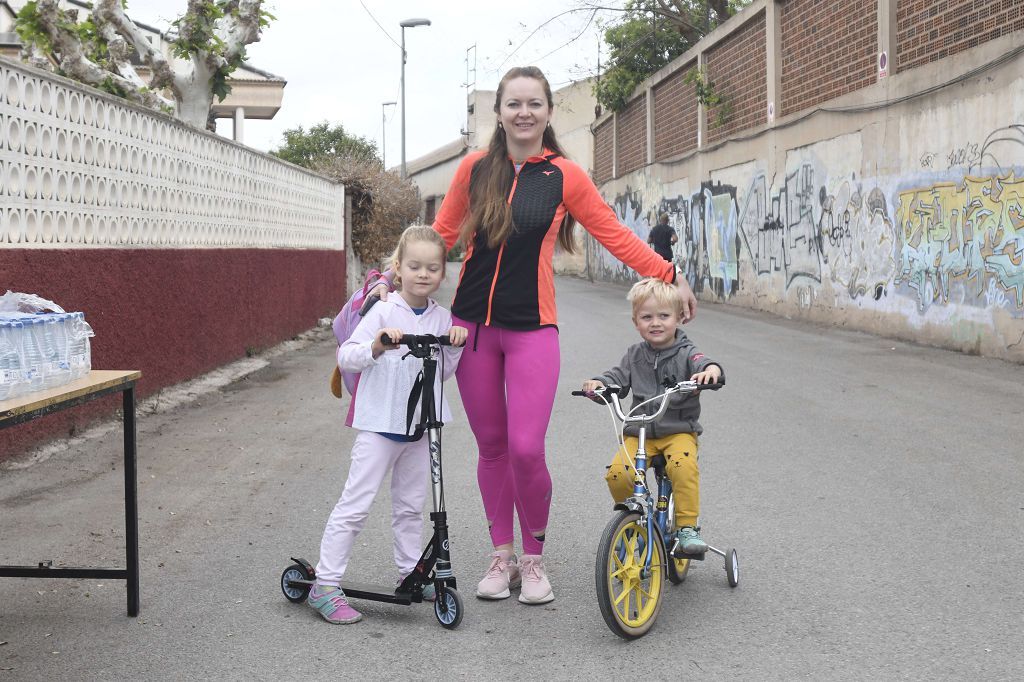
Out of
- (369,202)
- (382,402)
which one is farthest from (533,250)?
(369,202)

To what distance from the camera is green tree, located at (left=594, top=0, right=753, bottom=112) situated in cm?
2809

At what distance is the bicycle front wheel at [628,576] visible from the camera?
3926mm

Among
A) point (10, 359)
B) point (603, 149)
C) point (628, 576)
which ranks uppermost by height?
point (603, 149)

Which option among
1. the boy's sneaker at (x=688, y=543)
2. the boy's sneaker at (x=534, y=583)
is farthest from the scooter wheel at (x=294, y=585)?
the boy's sneaker at (x=688, y=543)

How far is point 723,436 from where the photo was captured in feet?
26.4

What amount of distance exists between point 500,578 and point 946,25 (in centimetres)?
1188

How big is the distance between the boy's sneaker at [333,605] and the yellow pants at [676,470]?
1125mm

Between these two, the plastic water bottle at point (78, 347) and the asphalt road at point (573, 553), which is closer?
the asphalt road at point (573, 553)

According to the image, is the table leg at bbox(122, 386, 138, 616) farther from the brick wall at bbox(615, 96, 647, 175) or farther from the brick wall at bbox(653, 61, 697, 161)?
the brick wall at bbox(615, 96, 647, 175)

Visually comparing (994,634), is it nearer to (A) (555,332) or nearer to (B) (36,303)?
(A) (555,332)

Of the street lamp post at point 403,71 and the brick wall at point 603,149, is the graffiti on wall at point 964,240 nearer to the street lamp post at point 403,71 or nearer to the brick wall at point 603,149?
the brick wall at point 603,149

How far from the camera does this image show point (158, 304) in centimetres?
978

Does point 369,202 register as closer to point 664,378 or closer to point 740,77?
point 740,77

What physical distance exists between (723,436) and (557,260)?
3472 centimetres
